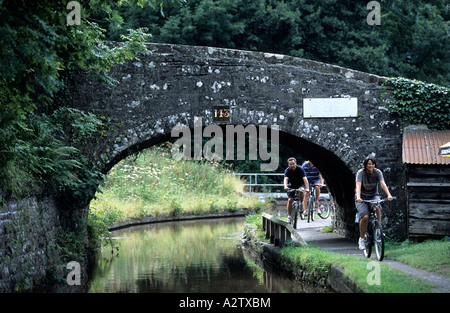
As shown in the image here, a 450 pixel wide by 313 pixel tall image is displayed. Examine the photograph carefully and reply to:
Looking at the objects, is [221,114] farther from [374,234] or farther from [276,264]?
[374,234]

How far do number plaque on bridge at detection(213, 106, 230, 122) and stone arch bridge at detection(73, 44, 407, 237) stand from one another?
0.05 metres

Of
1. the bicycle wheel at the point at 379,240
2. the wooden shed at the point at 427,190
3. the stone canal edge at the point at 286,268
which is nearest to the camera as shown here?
the stone canal edge at the point at 286,268

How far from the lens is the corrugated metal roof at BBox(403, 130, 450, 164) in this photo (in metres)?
13.5

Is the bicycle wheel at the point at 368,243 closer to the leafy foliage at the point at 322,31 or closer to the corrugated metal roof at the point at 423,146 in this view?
the corrugated metal roof at the point at 423,146

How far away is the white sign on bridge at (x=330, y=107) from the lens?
46.3 feet

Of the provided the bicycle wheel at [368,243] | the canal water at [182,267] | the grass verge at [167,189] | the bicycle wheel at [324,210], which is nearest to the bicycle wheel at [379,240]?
the bicycle wheel at [368,243]

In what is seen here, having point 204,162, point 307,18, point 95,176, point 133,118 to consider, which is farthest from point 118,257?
point 307,18

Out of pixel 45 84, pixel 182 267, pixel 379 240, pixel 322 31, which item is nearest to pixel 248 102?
pixel 182 267

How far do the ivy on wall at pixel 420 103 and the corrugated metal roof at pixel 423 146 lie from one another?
0.89 ft

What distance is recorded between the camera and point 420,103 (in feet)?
46.9

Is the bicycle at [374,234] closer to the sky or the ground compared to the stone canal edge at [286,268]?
closer to the sky

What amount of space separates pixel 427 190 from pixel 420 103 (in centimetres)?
197

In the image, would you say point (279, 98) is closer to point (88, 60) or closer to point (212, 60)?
point (212, 60)

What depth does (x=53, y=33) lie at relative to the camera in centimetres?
774
